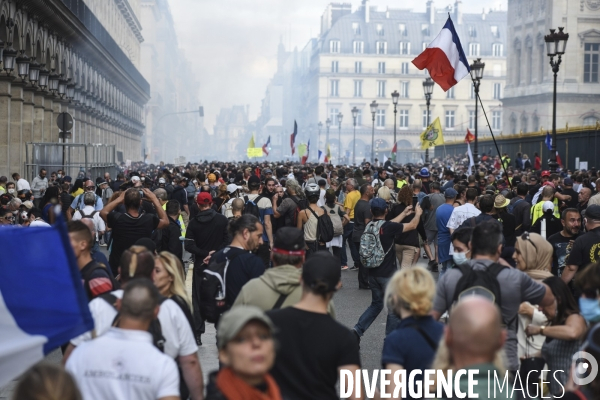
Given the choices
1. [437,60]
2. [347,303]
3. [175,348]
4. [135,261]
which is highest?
[437,60]

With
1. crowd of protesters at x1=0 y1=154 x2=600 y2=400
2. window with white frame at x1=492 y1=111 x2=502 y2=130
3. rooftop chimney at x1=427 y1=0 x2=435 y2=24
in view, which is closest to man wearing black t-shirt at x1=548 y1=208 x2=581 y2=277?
crowd of protesters at x1=0 y1=154 x2=600 y2=400

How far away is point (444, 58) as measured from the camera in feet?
58.5

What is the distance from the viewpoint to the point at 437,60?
17.8 meters

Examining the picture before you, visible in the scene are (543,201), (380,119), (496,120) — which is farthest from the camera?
(380,119)

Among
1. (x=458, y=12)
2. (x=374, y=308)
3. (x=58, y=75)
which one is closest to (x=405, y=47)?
(x=458, y=12)

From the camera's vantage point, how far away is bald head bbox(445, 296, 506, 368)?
3910 millimetres

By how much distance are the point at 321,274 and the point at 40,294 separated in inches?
56.0

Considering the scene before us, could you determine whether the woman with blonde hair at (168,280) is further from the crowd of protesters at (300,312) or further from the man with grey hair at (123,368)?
the man with grey hair at (123,368)

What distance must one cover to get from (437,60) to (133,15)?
76851mm

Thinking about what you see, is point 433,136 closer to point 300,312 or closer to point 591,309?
point 591,309

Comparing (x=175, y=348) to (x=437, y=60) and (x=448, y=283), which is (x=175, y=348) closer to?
(x=448, y=283)

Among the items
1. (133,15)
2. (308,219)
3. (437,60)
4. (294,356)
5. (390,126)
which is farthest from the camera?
(390,126)

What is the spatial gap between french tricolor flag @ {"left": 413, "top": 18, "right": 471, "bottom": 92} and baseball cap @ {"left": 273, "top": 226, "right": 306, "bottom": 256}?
38.6ft

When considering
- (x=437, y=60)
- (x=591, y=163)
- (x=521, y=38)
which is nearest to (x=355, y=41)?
(x=521, y=38)
